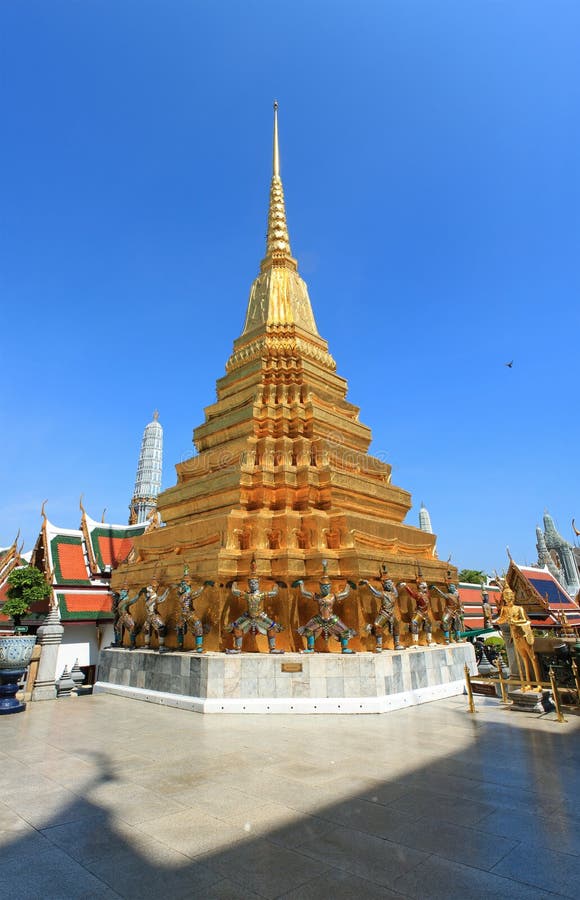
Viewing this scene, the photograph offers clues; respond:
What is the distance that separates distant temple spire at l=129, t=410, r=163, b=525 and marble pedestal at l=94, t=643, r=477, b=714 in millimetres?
50538

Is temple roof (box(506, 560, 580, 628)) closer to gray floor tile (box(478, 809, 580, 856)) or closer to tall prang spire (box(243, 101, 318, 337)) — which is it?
tall prang spire (box(243, 101, 318, 337))

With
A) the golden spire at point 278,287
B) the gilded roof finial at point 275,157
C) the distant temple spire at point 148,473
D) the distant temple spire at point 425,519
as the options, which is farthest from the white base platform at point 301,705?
the distant temple spire at point 425,519

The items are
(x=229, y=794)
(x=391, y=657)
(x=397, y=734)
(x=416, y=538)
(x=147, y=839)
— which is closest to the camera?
(x=147, y=839)

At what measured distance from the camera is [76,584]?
19828 mm

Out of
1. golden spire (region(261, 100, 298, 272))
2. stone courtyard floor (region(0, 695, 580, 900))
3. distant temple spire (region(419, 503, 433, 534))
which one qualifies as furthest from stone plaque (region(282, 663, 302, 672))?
distant temple spire (region(419, 503, 433, 534))

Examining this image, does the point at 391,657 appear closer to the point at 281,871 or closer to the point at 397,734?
the point at 397,734

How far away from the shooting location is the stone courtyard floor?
3475 mm

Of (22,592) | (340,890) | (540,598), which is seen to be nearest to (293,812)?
(340,890)

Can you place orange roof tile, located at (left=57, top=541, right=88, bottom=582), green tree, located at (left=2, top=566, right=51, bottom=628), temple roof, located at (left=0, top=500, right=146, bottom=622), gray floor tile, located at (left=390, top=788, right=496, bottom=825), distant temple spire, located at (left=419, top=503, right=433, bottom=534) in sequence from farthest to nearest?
distant temple spire, located at (left=419, top=503, right=433, bottom=534), orange roof tile, located at (left=57, top=541, right=88, bottom=582), temple roof, located at (left=0, top=500, right=146, bottom=622), green tree, located at (left=2, top=566, right=51, bottom=628), gray floor tile, located at (left=390, top=788, right=496, bottom=825)

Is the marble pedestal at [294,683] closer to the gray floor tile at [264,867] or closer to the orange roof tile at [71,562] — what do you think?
the gray floor tile at [264,867]

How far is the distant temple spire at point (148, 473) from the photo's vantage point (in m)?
60.8

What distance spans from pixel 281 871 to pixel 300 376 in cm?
1519

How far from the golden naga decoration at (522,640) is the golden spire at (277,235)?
17867mm

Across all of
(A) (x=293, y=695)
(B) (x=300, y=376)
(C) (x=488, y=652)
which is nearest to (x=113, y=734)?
(A) (x=293, y=695)
